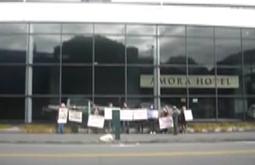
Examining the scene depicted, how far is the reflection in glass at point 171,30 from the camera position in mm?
35500

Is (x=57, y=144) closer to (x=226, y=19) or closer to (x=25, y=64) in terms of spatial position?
(x=25, y=64)

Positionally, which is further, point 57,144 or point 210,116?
point 210,116

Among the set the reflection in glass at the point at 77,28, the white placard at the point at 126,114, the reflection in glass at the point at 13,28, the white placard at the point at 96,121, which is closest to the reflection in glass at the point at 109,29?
the reflection in glass at the point at 77,28

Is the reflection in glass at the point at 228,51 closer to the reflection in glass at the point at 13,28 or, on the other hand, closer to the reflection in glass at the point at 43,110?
the reflection in glass at the point at 43,110

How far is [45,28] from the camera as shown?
34.8 m

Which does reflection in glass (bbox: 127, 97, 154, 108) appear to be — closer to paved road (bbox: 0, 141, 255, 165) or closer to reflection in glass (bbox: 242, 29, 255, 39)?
reflection in glass (bbox: 242, 29, 255, 39)

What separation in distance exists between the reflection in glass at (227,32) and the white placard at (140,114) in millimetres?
7665

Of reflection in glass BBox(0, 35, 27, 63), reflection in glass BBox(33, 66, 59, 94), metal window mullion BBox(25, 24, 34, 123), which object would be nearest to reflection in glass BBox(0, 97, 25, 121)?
metal window mullion BBox(25, 24, 34, 123)

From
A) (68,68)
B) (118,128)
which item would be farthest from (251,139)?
(68,68)

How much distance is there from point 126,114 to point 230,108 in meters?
7.53

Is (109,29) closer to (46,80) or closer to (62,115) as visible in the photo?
(46,80)

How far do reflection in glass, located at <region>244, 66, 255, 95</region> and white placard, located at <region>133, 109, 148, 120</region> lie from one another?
24.8 feet

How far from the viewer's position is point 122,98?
3472 cm

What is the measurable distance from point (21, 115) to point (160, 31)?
9.93 metres
